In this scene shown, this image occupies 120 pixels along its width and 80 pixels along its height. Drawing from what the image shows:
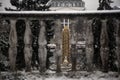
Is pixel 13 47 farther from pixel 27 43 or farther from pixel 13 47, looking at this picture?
pixel 27 43

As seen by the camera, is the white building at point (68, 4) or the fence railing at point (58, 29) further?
the white building at point (68, 4)

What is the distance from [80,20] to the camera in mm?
4188

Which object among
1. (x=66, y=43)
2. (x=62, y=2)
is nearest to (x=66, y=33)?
(x=66, y=43)

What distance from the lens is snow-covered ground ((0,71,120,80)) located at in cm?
419

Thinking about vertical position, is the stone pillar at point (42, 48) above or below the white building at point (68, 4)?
above

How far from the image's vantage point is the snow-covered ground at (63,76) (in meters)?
4.19

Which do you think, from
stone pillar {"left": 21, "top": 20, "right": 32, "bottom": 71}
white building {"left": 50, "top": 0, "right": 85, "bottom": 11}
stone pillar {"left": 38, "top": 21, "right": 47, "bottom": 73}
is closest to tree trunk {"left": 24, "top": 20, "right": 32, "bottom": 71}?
stone pillar {"left": 21, "top": 20, "right": 32, "bottom": 71}

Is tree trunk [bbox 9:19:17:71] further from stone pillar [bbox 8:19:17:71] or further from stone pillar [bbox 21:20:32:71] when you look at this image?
stone pillar [bbox 21:20:32:71]

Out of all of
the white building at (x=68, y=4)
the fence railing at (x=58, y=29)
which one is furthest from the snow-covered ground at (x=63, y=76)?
the white building at (x=68, y=4)

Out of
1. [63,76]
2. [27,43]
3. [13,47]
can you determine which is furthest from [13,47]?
[63,76]

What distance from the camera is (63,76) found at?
422cm

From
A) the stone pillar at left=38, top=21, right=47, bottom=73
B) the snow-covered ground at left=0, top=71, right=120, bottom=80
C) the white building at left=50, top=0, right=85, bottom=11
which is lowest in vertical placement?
the white building at left=50, top=0, right=85, bottom=11

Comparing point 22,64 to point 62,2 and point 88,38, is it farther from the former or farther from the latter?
point 62,2

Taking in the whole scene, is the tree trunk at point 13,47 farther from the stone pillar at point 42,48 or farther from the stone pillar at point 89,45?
the stone pillar at point 89,45
